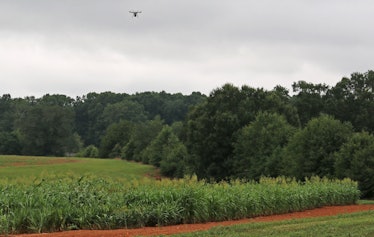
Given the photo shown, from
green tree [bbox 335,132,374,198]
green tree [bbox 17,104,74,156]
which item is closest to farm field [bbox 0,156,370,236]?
green tree [bbox 335,132,374,198]

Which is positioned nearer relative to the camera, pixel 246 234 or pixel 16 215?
pixel 246 234

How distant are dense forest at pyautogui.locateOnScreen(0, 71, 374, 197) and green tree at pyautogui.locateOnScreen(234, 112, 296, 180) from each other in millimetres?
97

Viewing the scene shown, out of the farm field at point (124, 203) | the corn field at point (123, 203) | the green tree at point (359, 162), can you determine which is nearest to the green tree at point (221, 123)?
the green tree at point (359, 162)

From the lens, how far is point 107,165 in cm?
6656

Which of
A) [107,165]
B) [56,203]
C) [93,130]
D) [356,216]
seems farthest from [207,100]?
[93,130]

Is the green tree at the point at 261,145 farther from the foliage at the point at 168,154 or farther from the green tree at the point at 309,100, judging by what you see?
the green tree at the point at 309,100

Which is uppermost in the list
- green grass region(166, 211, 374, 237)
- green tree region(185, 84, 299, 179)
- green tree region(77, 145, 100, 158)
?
green tree region(185, 84, 299, 179)

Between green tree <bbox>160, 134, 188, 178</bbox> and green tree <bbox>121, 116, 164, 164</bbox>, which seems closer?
green tree <bbox>160, 134, 188, 178</bbox>

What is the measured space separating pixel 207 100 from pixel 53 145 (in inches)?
2626

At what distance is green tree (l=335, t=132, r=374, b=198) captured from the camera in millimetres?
37431

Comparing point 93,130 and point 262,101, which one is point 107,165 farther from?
point 93,130

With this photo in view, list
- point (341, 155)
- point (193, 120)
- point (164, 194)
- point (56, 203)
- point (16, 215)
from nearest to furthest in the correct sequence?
point (16, 215) < point (56, 203) < point (164, 194) < point (341, 155) < point (193, 120)

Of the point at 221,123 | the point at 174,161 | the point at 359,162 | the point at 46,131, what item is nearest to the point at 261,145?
the point at 221,123

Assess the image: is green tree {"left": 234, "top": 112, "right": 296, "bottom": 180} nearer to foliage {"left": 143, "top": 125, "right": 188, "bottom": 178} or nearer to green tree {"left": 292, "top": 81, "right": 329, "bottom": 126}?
foliage {"left": 143, "top": 125, "right": 188, "bottom": 178}
